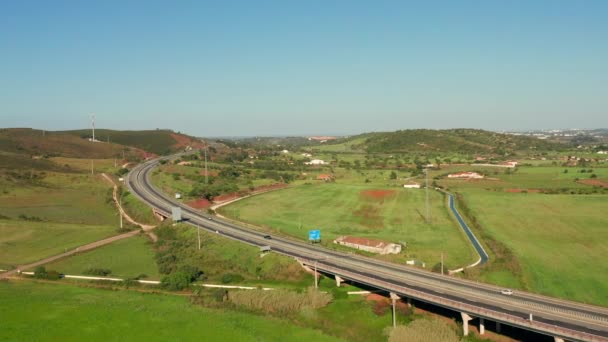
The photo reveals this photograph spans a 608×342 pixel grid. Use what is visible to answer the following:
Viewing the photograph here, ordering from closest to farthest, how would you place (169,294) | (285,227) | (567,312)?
(567,312)
(169,294)
(285,227)

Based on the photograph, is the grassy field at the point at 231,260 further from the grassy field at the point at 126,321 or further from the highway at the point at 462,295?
the grassy field at the point at 126,321

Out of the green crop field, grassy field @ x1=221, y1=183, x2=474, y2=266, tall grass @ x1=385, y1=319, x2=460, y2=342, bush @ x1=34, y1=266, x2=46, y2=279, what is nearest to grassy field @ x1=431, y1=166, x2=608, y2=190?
the green crop field

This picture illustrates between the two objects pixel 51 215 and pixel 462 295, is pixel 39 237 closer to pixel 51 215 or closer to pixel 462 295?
pixel 51 215

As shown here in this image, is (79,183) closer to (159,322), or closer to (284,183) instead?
(284,183)

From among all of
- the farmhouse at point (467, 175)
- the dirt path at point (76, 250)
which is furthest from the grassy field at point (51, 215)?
the farmhouse at point (467, 175)

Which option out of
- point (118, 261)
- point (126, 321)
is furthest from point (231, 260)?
point (126, 321)

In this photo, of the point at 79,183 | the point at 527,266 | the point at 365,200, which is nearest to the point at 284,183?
the point at 365,200
